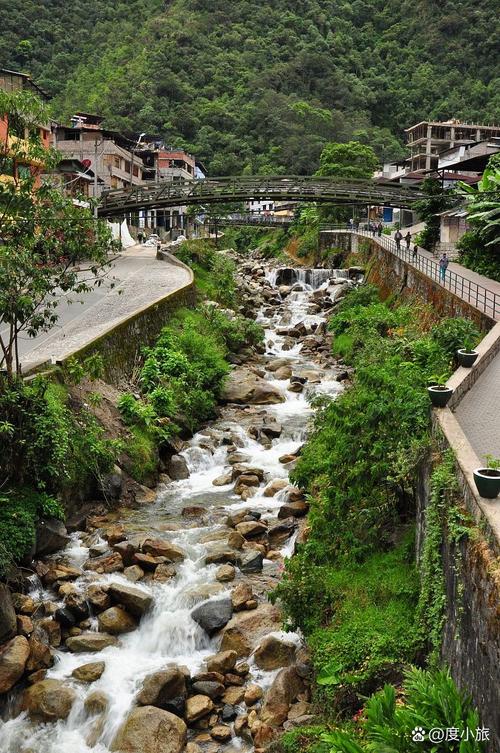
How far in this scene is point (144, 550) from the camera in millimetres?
15797

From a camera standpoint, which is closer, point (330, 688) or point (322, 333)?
point (330, 688)

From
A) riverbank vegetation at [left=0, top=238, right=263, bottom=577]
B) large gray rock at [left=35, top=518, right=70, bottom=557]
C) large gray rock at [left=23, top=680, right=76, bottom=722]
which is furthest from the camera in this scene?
Answer: large gray rock at [left=35, top=518, right=70, bottom=557]

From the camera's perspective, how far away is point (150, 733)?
1095cm

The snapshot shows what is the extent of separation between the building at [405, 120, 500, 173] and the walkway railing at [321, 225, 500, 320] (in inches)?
1701

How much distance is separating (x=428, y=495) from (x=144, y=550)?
701cm

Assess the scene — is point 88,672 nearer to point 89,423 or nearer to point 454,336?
point 89,423

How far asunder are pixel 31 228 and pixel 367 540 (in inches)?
368

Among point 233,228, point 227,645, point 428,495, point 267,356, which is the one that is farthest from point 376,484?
point 233,228

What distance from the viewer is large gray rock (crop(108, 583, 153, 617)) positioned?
13758 mm

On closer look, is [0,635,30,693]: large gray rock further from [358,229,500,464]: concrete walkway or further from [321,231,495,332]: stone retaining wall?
[321,231,495,332]: stone retaining wall

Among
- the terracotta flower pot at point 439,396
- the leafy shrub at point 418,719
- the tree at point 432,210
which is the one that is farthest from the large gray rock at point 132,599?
the tree at point 432,210

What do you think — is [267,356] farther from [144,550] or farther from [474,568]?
[474,568]

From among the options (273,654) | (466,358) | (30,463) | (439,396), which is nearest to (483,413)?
(439,396)

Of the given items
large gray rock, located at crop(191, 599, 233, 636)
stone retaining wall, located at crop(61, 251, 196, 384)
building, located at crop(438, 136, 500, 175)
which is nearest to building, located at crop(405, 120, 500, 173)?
building, located at crop(438, 136, 500, 175)
